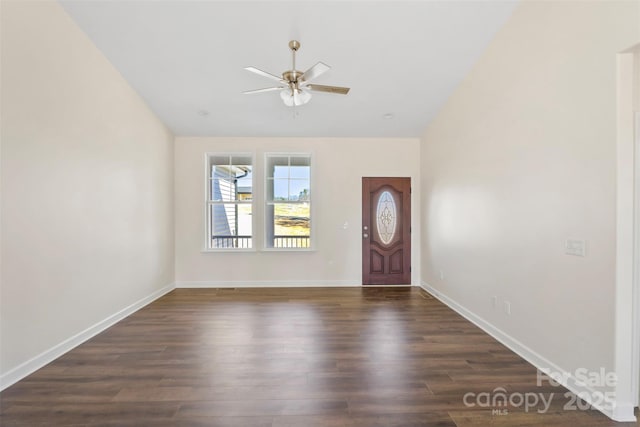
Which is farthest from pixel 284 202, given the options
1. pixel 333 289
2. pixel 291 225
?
pixel 333 289

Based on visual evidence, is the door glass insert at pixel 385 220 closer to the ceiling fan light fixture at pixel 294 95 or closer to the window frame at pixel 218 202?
the window frame at pixel 218 202

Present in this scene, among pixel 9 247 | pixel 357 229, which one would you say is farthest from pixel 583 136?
pixel 9 247

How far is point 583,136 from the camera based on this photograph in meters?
2.18

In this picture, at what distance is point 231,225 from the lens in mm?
5746

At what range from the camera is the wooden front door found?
5672mm

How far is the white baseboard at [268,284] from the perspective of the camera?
5555 mm

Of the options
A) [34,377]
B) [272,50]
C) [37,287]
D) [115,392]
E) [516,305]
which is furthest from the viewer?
[272,50]

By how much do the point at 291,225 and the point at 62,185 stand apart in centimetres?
352

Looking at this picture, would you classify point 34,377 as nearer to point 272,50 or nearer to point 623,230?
point 272,50

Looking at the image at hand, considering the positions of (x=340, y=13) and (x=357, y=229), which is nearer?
(x=340, y=13)

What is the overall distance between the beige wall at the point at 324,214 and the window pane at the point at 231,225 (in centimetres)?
23

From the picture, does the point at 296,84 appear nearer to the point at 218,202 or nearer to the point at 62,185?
the point at 62,185

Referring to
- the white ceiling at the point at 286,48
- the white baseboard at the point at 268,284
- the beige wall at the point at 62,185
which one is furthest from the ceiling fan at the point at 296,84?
the white baseboard at the point at 268,284

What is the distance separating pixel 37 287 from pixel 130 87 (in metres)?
2.77
